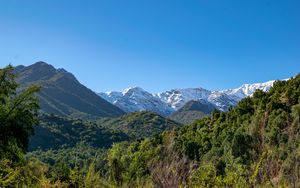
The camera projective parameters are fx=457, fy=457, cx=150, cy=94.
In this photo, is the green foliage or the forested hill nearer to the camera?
the forested hill

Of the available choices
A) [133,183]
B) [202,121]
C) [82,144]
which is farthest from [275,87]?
[82,144]

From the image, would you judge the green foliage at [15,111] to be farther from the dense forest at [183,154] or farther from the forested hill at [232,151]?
the forested hill at [232,151]

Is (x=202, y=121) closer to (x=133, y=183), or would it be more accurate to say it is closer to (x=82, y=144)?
(x=133, y=183)

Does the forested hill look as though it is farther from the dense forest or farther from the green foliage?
the green foliage

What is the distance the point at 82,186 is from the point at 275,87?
65845mm

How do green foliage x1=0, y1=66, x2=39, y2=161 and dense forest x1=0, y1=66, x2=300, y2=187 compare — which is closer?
dense forest x1=0, y1=66, x2=300, y2=187

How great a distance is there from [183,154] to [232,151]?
129 feet

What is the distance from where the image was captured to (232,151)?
53281 mm

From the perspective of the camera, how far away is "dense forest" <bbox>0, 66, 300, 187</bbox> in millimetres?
10227

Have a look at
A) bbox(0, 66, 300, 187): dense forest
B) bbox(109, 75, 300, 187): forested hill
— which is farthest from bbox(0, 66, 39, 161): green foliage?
bbox(109, 75, 300, 187): forested hill

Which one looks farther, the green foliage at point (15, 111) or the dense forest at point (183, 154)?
the green foliage at point (15, 111)

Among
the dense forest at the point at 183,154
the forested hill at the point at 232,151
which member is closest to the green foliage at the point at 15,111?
the dense forest at the point at 183,154

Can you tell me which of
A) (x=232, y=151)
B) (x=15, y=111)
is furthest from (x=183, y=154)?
(x=232, y=151)

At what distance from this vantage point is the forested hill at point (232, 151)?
1027 centimetres
